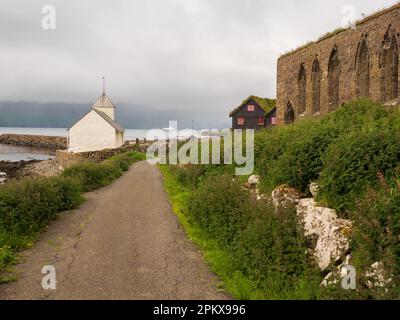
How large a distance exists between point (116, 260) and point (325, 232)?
4.42 metres

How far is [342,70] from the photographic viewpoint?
971 inches

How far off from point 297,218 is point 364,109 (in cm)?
715

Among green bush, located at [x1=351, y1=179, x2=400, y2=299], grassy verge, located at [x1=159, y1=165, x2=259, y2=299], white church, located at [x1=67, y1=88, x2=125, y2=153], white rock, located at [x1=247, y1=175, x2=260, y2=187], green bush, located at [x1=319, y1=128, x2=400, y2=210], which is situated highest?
white church, located at [x1=67, y1=88, x2=125, y2=153]

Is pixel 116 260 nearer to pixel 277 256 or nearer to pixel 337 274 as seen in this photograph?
pixel 277 256

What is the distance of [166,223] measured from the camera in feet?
42.7

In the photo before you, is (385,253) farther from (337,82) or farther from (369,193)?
(337,82)

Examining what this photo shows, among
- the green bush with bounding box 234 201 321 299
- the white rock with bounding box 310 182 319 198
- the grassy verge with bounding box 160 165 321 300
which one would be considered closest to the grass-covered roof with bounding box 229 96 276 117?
the grassy verge with bounding box 160 165 321 300

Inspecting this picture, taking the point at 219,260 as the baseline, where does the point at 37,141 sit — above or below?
above

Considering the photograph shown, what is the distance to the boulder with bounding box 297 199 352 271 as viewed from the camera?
23.6ft

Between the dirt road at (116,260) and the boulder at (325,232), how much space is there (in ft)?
6.13

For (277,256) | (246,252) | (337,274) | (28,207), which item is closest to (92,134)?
(28,207)

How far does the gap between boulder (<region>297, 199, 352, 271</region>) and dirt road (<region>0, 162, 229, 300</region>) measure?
1870 millimetres

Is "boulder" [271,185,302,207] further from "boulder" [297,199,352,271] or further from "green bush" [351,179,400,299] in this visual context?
"green bush" [351,179,400,299]

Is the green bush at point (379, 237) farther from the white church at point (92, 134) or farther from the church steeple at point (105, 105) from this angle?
the church steeple at point (105, 105)
